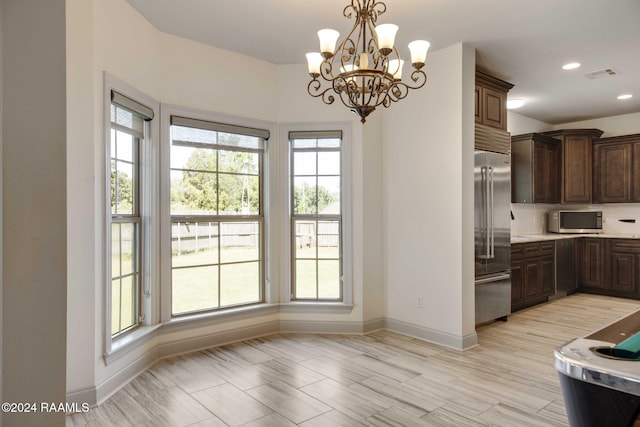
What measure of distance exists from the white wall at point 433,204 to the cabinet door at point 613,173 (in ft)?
13.3

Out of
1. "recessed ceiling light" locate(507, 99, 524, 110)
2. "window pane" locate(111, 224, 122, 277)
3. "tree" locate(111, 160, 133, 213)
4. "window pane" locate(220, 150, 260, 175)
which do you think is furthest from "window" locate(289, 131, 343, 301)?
"recessed ceiling light" locate(507, 99, 524, 110)

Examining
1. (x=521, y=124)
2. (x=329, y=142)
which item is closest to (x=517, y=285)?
(x=521, y=124)

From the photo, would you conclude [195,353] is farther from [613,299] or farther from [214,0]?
[613,299]

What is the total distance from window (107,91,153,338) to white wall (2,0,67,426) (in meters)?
1.92

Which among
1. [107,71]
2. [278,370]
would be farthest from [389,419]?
[107,71]

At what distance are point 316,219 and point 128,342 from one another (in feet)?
7.09

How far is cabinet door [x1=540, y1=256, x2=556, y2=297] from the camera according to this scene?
5.54 meters

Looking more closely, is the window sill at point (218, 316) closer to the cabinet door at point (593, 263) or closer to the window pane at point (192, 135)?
the window pane at point (192, 135)

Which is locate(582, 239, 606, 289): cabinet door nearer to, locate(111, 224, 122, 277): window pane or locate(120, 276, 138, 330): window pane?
locate(120, 276, 138, 330): window pane

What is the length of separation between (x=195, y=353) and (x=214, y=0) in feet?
9.90

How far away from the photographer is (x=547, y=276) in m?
5.64

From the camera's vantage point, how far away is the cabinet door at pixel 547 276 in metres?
5.54

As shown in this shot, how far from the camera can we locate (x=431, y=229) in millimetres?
4004

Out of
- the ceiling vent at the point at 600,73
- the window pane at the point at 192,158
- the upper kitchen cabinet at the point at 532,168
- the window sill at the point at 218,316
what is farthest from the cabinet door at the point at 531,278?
the window pane at the point at 192,158
